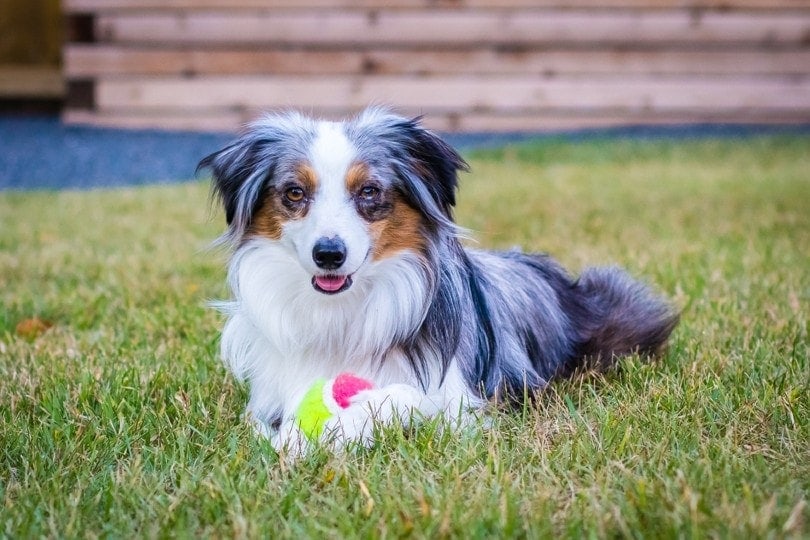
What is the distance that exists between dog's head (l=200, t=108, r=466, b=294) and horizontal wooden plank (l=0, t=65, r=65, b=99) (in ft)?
35.8

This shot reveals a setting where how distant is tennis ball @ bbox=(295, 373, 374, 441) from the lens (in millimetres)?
2660

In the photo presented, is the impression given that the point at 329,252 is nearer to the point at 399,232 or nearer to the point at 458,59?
the point at 399,232

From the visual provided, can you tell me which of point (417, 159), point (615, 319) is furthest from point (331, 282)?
point (615, 319)

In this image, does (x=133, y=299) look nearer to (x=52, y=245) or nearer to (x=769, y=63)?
(x=52, y=245)

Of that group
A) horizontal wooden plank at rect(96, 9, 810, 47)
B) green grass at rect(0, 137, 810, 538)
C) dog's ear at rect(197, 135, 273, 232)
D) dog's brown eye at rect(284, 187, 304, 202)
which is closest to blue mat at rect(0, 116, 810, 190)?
horizontal wooden plank at rect(96, 9, 810, 47)

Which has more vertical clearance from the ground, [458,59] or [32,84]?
[458,59]

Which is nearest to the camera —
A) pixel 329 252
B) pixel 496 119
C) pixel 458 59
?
pixel 329 252

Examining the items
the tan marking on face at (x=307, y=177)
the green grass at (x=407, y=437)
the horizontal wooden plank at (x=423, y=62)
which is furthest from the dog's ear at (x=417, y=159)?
the horizontal wooden plank at (x=423, y=62)

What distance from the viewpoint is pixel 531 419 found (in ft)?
8.91

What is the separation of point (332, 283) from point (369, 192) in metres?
0.29

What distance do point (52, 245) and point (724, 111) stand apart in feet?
26.0

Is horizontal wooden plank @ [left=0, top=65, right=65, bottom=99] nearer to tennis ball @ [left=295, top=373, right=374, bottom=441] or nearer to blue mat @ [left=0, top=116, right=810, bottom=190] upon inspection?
blue mat @ [left=0, top=116, right=810, bottom=190]

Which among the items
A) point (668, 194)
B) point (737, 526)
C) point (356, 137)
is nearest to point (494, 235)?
point (668, 194)

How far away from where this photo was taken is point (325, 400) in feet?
8.89
